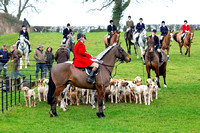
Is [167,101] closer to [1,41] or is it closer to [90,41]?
[90,41]

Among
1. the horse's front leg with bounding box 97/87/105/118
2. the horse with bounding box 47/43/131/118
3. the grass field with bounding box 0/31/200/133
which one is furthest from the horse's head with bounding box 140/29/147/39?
the horse's front leg with bounding box 97/87/105/118

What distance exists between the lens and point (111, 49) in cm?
1100

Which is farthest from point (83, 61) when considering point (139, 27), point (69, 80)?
point (139, 27)

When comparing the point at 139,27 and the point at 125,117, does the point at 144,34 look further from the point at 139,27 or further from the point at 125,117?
the point at 125,117

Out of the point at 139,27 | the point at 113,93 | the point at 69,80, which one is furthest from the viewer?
the point at 139,27

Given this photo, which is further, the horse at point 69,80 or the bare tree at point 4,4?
the bare tree at point 4,4

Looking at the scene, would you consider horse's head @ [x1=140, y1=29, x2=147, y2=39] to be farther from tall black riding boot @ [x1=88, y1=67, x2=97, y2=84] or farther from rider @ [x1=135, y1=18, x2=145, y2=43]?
tall black riding boot @ [x1=88, y1=67, x2=97, y2=84]

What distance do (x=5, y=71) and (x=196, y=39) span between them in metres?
24.8

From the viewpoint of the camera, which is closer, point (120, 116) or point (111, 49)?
point (120, 116)

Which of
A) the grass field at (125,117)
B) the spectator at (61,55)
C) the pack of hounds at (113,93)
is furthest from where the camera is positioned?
the spectator at (61,55)

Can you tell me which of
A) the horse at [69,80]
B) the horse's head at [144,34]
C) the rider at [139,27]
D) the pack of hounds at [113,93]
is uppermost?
the rider at [139,27]

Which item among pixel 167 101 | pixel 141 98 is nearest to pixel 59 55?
pixel 141 98

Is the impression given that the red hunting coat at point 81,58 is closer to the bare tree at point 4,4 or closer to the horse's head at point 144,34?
the horse's head at point 144,34

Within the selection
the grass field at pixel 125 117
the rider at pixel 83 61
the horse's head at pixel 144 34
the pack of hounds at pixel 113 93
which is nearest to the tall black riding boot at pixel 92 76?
the rider at pixel 83 61
